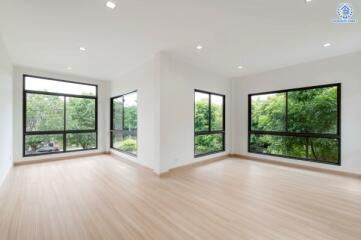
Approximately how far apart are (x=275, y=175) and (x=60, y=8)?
5.27 metres

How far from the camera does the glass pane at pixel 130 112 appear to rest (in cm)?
529

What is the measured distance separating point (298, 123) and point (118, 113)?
5948mm

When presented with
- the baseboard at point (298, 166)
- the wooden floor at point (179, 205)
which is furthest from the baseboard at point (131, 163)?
the baseboard at point (298, 166)

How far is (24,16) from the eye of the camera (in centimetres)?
258

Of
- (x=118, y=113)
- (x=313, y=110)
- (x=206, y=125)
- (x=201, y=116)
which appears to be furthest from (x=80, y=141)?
(x=313, y=110)

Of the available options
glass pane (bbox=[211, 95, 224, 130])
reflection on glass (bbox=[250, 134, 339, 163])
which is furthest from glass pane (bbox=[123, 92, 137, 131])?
reflection on glass (bbox=[250, 134, 339, 163])

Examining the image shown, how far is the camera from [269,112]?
18.1ft

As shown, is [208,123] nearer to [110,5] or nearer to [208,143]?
[208,143]

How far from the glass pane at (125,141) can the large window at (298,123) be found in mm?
3927

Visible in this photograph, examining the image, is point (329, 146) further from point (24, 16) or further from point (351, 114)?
point (24, 16)

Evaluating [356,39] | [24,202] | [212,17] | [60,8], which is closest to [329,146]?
[356,39]

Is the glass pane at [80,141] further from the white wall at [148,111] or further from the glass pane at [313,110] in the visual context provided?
the glass pane at [313,110]

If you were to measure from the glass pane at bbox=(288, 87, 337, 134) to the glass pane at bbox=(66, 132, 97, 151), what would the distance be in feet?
22.3

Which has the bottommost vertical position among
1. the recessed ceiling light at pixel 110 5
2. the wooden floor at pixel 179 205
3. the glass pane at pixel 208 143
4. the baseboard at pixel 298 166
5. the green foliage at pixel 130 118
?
the wooden floor at pixel 179 205
